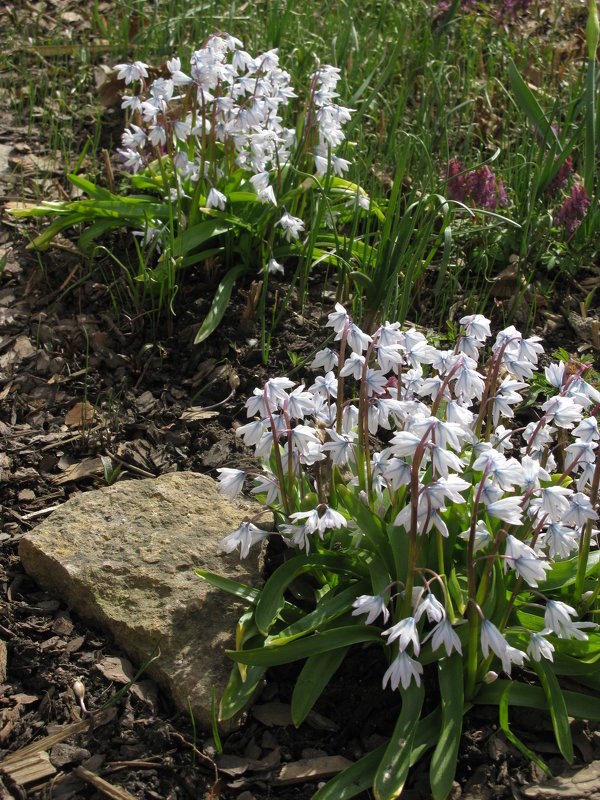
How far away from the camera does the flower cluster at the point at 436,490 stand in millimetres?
1945

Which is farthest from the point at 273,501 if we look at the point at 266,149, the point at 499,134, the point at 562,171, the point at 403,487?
the point at 499,134

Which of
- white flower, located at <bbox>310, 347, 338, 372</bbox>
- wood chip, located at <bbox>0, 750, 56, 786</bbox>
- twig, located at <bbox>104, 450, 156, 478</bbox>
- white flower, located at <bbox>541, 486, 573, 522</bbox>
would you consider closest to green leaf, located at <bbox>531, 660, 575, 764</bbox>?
white flower, located at <bbox>541, 486, 573, 522</bbox>

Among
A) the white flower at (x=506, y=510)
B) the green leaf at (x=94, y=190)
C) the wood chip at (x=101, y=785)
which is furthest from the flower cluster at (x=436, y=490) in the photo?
the green leaf at (x=94, y=190)

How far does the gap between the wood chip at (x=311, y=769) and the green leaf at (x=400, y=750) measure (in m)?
0.20

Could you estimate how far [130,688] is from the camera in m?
2.42

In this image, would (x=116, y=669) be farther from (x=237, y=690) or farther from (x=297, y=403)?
(x=297, y=403)

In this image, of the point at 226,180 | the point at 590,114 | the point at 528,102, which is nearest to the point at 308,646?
the point at 226,180

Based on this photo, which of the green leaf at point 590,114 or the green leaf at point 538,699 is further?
the green leaf at point 590,114

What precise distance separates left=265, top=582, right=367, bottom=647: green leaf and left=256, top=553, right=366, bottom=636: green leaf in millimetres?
46

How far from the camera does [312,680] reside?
2230mm

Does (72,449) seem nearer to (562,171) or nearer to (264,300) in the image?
(264,300)

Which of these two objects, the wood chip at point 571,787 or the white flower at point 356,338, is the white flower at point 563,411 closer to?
the white flower at point 356,338

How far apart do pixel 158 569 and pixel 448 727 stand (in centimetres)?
99

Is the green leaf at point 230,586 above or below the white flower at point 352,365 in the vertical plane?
below
